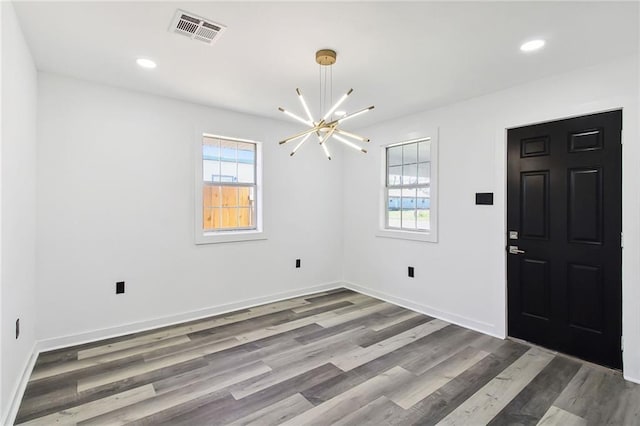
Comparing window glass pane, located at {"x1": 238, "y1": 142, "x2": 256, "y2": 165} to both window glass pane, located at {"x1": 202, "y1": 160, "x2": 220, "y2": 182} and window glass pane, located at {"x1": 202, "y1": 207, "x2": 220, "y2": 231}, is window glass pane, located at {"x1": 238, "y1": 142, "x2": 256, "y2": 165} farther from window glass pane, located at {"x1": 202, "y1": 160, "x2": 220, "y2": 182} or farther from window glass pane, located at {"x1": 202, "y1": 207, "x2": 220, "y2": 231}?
window glass pane, located at {"x1": 202, "y1": 207, "x2": 220, "y2": 231}

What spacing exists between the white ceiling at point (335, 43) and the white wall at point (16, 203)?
0.27 m

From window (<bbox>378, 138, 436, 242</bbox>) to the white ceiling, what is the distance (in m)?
1.01

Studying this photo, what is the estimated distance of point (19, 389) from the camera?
226 cm

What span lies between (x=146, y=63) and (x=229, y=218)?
6.66 ft

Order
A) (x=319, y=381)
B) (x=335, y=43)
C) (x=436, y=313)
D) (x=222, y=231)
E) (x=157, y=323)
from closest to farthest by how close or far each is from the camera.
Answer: (x=335, y=43) → (x=319, y=381) → (x=157, y=323) → (x=436, y=313) → (x=222, y=231)

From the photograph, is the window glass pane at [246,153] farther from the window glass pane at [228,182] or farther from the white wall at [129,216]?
the white wall at [129,216]

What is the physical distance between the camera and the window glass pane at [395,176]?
4.57 meters

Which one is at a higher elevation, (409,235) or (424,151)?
(424,151)

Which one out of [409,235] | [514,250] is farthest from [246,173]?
[514,250]

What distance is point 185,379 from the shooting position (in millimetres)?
2521

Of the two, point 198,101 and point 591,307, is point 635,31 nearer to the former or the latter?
point 591,307

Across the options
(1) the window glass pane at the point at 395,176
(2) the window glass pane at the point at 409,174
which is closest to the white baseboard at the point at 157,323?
(1) the window glass pane at the point at 395,176

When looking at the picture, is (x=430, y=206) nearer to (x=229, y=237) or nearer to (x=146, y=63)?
(x=229, y=237)

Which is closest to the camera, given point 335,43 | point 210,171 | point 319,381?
point 335,43
